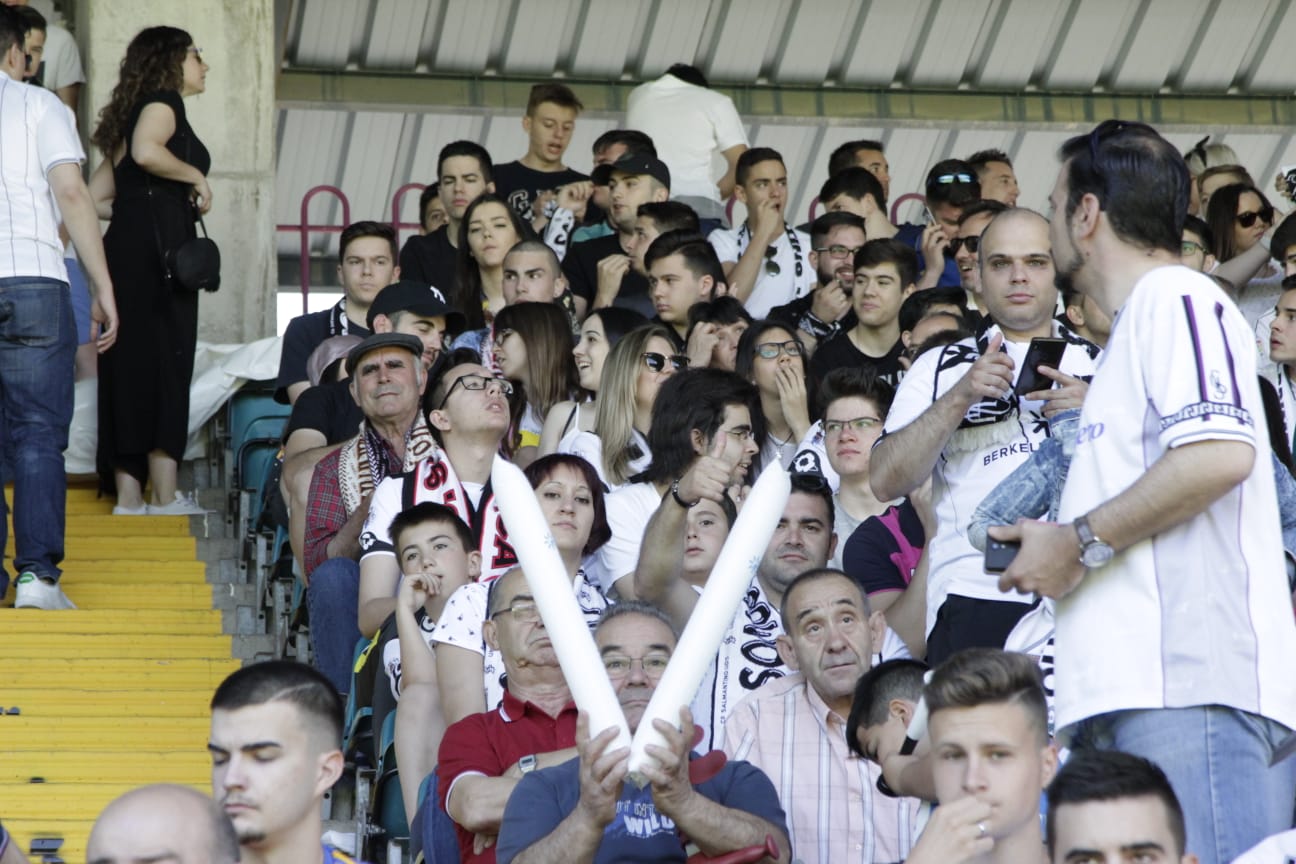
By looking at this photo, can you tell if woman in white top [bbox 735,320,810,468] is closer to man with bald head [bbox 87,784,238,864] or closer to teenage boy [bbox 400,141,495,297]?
teenage boy [bbox 400,141,495,297]

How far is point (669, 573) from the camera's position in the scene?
218 inches

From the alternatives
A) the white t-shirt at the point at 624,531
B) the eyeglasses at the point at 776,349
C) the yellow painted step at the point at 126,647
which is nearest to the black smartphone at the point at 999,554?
the white t-shirt at the point at 624,531

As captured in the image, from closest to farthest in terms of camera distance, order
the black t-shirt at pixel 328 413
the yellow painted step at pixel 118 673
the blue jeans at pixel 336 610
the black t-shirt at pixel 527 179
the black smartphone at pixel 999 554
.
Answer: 1. the black smartphone at pixel 999 554
2. the blue jeans at pixel 336 610
3. the yellow painted step at pixel 118 673
4. the black t-shirt at pixel 328 413
5. the black t-shirt at pixel 527 179

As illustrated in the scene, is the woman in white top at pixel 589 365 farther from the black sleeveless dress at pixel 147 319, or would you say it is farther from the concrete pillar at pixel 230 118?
the concrete pillar at pixel 230 118

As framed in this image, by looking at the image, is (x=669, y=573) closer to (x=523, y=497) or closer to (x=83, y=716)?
(x=523, y=497)

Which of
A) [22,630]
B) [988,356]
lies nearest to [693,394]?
[988,356]

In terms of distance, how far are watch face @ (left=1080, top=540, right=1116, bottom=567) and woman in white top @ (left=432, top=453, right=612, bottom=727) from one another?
2.36 metres

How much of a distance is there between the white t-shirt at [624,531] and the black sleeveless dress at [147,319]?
287 centimetres

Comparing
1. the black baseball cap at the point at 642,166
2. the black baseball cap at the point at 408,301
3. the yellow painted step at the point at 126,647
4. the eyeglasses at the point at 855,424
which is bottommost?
the yellow painted step at the point at 126,647

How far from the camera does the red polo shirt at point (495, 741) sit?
16.3 feet

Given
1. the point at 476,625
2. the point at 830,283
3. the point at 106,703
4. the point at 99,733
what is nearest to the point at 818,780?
the point at 476,625

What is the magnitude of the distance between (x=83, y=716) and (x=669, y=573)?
7.47ft

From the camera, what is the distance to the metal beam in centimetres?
1450

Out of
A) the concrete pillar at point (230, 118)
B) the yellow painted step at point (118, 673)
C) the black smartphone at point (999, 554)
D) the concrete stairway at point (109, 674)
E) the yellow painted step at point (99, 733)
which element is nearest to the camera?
the black smartphone at point (999, 554)
